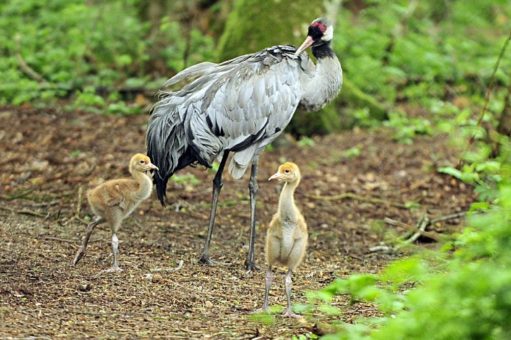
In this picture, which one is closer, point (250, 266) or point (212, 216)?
point (250, 266)

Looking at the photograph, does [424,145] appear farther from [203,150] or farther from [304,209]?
[203,150]

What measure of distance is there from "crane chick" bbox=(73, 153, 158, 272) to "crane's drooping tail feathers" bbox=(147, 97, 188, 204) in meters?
0.90

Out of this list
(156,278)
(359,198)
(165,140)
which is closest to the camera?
(156,278)

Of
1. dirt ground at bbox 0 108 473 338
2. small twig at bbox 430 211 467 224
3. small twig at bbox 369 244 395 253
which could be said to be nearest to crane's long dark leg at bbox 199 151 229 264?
dirt ground at bbox 0 108 473 338

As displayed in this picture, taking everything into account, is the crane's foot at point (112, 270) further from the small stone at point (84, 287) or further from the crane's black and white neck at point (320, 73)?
the crane's black and white neck at point (320, 73)

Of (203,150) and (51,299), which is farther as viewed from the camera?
(203,150)

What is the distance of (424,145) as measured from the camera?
11750mm

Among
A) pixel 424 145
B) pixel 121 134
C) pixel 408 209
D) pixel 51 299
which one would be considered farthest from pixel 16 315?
pixel 424 145

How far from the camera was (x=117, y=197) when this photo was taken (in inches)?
266

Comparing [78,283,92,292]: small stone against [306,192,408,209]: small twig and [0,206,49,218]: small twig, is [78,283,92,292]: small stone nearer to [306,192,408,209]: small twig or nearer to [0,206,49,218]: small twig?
[0,206,49,218]: small twig

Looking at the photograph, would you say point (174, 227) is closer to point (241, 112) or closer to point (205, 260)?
point (205, 260)

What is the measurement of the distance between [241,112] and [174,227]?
4.67 feet

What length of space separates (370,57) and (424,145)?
11.5 feet

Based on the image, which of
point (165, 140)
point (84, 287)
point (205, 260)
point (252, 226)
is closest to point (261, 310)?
point (84, 287)
